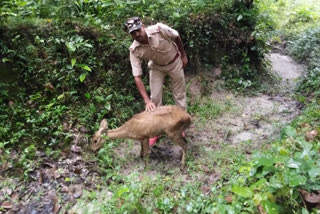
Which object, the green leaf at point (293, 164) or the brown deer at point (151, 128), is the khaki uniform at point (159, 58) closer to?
the brown deer at point (151, 128)

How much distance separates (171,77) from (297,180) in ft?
12.3

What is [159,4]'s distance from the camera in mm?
8438

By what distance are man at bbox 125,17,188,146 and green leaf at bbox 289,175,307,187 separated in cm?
293

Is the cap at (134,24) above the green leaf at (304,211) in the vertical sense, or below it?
above

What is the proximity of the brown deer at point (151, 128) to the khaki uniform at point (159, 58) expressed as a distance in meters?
0.87

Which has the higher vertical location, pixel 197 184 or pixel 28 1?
pixel 28 1

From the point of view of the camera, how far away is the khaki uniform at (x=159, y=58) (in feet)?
18.9

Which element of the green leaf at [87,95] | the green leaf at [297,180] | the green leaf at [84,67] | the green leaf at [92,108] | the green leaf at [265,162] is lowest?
the green leaf at [92,108]

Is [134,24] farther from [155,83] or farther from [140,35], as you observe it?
[155,83]

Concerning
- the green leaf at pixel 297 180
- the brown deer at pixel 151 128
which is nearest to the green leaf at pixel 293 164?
the green leaf at pixel 297 180

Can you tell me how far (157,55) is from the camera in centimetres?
593

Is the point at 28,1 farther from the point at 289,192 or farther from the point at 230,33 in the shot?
the point at 289,192

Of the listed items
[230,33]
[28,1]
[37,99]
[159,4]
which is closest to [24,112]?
[37,99]

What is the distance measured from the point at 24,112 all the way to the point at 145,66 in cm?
308
